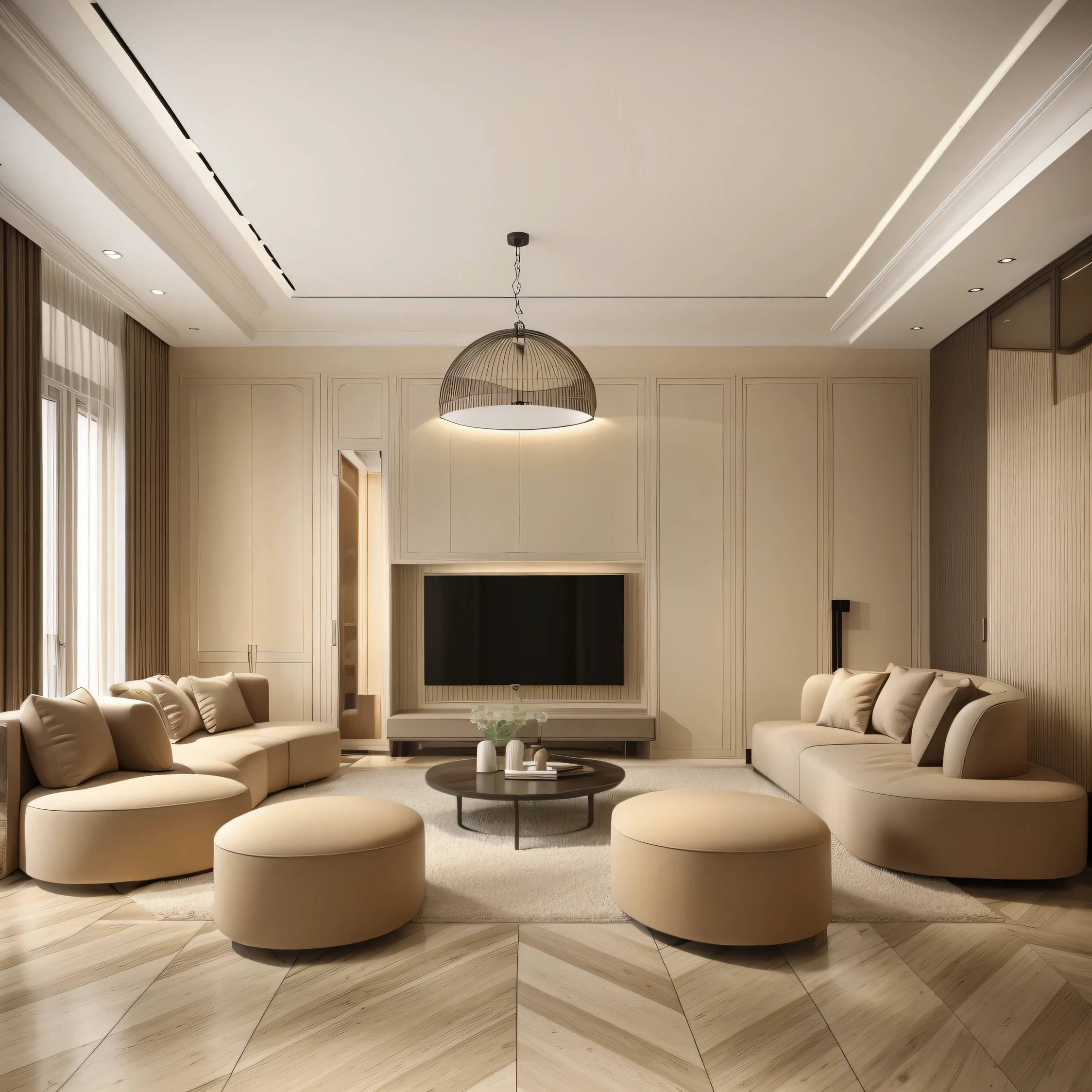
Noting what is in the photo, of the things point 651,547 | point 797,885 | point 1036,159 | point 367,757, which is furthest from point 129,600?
point 1036,159

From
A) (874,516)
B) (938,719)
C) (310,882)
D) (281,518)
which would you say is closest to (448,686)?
(281,518)

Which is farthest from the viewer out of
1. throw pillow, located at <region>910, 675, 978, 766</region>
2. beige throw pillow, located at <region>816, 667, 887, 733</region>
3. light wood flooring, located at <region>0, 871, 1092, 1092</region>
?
beige throw pillow, located at <region>816, 667, 887, 733</region>

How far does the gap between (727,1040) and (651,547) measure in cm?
392

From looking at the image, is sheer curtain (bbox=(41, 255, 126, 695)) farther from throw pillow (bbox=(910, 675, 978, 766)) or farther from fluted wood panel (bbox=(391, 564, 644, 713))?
throw pillow (bbox=(910, 675, 978, 766))

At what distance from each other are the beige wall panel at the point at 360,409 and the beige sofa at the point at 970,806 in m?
3.65

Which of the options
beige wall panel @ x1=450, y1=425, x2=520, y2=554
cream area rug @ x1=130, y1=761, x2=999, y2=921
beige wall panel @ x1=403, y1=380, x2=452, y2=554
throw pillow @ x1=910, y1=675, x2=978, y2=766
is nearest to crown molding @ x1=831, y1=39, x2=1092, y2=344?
throw pillow @ x1=910, y1=675, x2=978, y2=766

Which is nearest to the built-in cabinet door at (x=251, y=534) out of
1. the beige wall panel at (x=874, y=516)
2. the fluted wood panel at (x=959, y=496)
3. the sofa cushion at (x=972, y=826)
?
the beige wall panel at (x=874, y=516)

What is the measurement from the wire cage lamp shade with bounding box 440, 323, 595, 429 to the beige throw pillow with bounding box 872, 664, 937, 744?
2.18 metres

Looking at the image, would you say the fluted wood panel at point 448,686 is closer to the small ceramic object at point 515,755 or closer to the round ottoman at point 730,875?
the small ceramic object at point 515,755

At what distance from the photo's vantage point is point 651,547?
5.85m

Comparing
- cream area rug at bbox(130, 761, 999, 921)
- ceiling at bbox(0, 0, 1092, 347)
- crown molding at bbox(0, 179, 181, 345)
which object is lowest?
cream area rug at bbox(130, 761, 999, 921)

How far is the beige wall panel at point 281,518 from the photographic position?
583 cm

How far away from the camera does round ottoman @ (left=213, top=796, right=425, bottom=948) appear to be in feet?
8.50

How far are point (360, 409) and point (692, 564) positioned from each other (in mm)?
2554
